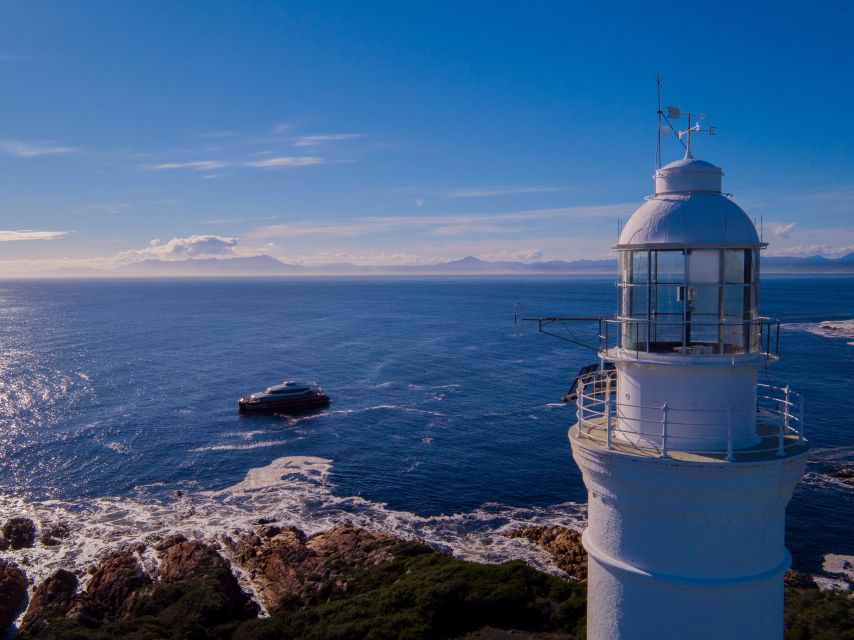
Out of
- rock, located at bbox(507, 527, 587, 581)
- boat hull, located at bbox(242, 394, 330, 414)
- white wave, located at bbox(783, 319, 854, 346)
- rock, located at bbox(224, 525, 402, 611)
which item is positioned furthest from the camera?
white wave, located at bbox(783, 319, 854, 346)

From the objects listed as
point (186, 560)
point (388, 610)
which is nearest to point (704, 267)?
point (388, 610)

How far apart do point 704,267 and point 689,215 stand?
64cm

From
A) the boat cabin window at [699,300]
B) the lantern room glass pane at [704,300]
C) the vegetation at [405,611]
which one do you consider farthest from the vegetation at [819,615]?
the lantern room glass pane at [704,300]

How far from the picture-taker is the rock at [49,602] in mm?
21138

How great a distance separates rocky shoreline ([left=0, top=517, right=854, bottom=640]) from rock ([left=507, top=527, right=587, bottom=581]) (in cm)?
5

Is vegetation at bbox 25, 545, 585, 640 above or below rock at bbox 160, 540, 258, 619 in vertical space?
above

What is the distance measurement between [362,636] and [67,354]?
229 feet

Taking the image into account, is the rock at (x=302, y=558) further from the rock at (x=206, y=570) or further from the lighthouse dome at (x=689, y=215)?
the lighthouse dome at (x=689, y=215)

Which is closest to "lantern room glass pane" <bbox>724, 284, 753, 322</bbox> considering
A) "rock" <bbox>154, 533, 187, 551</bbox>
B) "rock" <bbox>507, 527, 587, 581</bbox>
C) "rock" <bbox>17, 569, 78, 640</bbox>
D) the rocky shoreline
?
the rocky shoreline

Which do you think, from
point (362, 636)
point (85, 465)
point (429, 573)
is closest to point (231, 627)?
point (362, 636)

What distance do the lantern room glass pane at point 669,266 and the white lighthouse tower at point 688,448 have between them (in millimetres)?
16

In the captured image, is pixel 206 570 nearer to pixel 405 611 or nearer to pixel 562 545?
pixel 405 611

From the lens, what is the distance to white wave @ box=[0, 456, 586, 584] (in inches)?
1051

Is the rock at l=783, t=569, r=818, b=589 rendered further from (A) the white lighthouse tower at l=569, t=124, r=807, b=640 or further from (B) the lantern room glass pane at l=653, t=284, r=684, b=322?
(B) the lantern room glass pane at l=653, t=284, r=684, b=322
